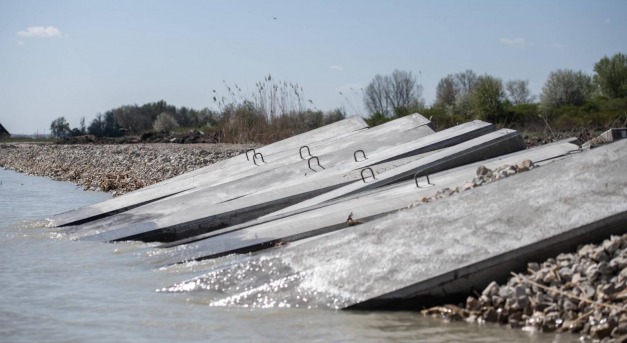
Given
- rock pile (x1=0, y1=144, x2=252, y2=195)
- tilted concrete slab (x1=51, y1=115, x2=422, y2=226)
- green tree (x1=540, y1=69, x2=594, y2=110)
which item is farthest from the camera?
green tree (x1=540, y1=69, x2=594, y2=110)

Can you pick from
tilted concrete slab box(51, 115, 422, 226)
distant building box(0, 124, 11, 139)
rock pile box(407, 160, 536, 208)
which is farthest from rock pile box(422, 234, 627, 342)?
distant building box(0, 124, 11, 139)

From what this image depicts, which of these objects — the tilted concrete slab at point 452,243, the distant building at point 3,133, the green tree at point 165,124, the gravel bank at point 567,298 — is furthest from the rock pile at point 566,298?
the distant building at point 3,133

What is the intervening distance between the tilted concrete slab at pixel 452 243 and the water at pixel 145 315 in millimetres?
183

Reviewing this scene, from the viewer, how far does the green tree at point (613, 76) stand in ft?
104

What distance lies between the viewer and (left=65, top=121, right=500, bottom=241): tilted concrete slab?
31.3 ft

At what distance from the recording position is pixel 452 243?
5707 millimetres

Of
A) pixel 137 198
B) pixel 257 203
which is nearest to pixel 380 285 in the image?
pixel 257 203

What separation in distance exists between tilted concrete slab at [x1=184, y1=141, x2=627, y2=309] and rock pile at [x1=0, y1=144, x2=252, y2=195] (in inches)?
404

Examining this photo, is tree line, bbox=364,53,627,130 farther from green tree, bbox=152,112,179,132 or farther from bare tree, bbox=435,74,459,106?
green tree, bbox=152,112,179,132

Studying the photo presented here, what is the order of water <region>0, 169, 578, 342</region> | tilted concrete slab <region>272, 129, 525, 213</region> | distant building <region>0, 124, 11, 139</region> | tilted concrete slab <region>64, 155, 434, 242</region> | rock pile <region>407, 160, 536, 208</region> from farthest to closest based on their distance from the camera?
distant building <region>0, 124, 11, 139</region> → tilted concrete slab <region>64, 155, 434, 242</region> → tilted concrete slab <region>272, 129, 525, 213</region> → rock pile <region>407, 160, 536, 208</region> → water <region>0, 169, 578, 342</region>

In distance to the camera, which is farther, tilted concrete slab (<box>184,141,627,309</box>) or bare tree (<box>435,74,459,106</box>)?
bare tree (<box>435,74,459,106</box>)

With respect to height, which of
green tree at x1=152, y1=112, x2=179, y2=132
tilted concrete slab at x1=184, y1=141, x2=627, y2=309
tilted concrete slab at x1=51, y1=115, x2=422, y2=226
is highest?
green tree at x1=152, y1=112, x2=179, y2=132

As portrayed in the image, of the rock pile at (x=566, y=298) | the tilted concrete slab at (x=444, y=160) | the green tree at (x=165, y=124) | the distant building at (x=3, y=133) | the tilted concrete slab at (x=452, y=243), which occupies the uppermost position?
the distant building at (x=3, y=133)

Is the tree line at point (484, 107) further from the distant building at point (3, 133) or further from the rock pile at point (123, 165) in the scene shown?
the distant building at point (3, 133)
